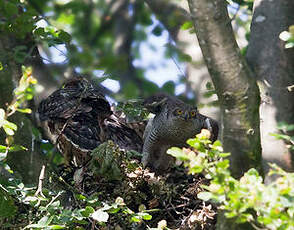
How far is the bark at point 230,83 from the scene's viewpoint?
2.87m

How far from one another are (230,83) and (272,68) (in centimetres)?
92

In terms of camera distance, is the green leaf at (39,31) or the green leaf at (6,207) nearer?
the green leaf at (6,207)

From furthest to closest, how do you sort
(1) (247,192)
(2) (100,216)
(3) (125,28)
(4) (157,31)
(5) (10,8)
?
(3) (125,28) < (4) (157,31) < (5) (10,8) < (2) (100,216) < (1) (247,192)

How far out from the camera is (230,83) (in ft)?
9.48

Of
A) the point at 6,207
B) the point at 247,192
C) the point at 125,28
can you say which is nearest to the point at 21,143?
the point at 6,207

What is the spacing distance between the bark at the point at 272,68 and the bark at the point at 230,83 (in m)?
0.54

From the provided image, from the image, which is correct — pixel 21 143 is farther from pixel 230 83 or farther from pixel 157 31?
pixel 157 31

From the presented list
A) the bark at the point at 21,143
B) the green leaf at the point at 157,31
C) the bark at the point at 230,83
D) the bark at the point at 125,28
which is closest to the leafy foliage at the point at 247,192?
the bark at the point at 230,83

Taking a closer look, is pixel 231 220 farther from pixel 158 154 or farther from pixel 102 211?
pixel 158 154

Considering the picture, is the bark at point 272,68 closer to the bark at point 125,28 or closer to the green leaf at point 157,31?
the green leaf at point 157,31

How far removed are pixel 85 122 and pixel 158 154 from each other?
0.68 meters

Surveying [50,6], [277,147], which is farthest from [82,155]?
[50,6]

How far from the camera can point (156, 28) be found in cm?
684

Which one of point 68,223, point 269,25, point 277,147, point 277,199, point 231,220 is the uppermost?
point 269,25
